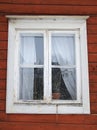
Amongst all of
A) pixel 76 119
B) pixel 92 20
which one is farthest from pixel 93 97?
pixel 92 20

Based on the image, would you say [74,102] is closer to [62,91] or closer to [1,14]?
[62,91]

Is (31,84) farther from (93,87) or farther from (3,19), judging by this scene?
(3,19)

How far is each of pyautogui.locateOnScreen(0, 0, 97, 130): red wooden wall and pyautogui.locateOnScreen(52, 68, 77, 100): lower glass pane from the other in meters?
0.31

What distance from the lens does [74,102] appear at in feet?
16.2

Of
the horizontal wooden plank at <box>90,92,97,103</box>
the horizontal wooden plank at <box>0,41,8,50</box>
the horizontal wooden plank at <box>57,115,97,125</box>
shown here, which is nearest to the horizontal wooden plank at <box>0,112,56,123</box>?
the horizontal wooden plank at <box>57,115,97,125</box>

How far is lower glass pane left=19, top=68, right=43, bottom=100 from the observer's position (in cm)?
502

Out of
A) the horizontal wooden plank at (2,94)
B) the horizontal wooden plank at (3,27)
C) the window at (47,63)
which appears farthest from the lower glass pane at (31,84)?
the horizontal wooden plank at (3,27)

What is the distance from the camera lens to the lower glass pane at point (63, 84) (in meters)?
5.02

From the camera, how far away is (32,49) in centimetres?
521

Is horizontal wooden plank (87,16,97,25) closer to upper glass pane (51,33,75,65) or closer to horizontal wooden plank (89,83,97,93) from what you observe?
upper glass pane (51,33,75,65)

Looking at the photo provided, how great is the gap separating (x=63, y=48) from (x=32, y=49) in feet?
1.78

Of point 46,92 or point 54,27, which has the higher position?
point 54,27
